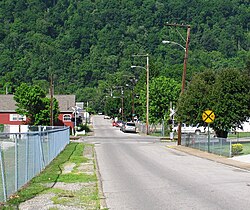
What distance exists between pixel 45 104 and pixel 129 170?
48436 mm

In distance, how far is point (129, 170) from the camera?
2283 centimetres

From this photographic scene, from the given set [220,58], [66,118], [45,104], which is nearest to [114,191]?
[45,104]

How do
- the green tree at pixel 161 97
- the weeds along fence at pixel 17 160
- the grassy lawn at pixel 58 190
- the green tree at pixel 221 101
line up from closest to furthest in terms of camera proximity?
the weeds along fence at pixel 17 160 → the grassy lawn at pixel 58 190 → the green tree at pixel 221 101 → the green tree at pixel 161 97

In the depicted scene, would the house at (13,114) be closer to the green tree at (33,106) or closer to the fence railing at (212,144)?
the green tree at (33,106)

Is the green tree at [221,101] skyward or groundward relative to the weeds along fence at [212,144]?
skyward

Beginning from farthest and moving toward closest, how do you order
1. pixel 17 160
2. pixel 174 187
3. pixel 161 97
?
pixel 161 97, pixel 174 187, pixel 17 160

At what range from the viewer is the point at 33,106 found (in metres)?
69.4

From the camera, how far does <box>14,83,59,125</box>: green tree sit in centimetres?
6862

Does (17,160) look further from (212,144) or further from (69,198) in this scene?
(212,144)

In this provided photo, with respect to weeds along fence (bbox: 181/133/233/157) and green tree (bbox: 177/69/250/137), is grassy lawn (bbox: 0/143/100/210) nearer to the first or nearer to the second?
weeds along fence (bbox: 181/133/233/157)

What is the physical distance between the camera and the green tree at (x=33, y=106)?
68.6 metres

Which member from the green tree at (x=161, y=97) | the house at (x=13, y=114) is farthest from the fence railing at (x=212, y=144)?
the house at (x=13, y=114)

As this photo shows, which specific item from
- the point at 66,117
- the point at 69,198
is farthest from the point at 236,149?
the point at 66,117

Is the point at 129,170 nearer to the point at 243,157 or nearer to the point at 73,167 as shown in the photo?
the point at 73,167
